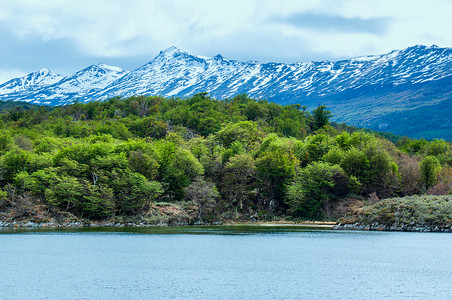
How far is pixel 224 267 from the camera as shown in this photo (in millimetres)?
40688

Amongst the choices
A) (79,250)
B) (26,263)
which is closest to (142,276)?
(26,263)

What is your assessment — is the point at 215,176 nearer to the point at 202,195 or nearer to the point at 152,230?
the point at 202,195

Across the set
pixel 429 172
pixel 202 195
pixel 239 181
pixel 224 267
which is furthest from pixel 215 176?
pixel 224 267

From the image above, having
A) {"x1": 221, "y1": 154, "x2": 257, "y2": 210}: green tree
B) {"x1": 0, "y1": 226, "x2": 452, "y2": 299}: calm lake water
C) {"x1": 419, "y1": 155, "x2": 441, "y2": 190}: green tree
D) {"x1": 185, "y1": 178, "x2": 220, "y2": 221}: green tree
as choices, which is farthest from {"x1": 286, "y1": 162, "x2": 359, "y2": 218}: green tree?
{"x1": 0, "y1": 226, "x2": 452, "y2": 299}: calm lake water

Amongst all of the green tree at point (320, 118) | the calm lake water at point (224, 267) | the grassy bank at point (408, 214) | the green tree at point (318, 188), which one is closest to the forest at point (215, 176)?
the green tree at point (318, 188)

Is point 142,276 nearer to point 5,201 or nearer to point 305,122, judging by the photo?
point 5,201

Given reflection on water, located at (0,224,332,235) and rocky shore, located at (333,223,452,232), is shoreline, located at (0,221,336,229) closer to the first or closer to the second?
rocky shore, located at (333,223,452,232)

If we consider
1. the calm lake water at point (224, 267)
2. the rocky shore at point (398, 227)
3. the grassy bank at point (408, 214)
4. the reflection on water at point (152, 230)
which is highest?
the grassy bank at point (408, 214)

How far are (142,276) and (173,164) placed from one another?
2449 inches

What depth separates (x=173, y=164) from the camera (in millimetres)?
98188

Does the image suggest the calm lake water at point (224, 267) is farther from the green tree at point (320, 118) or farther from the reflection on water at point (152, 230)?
the green tree at point (320, 118)

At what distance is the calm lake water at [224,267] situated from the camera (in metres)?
31.3

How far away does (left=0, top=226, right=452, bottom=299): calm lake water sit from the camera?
31.3 meters

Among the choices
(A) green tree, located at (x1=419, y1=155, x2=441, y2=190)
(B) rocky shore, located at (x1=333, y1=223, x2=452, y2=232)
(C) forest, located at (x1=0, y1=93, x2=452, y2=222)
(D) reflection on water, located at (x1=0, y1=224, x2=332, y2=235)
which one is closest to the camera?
(D) reflection on water, located at (x1=0, y1=224, x2=332, y2=235)
